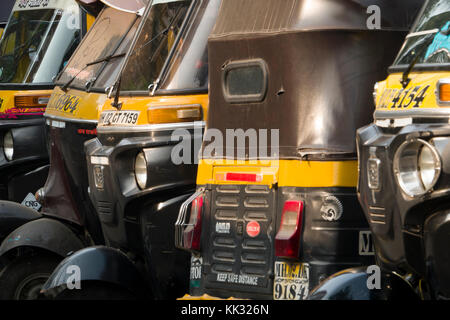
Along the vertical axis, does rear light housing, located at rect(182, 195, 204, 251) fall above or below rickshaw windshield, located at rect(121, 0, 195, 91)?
below

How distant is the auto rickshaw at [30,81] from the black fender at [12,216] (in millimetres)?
1069

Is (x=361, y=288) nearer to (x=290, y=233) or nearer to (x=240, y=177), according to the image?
(x=290, y=233)

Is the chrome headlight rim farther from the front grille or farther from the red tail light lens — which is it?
the front grille

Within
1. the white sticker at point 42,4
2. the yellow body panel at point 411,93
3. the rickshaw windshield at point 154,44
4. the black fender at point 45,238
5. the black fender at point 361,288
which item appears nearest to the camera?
the yellow body panel at point 411,93

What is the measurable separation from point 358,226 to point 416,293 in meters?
0.89

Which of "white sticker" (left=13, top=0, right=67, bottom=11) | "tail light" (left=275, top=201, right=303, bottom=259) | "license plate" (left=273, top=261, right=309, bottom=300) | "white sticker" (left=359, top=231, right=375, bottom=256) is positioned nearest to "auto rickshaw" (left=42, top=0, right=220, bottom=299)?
"license plate" (left=273, top=261, right=309, bottom=300)

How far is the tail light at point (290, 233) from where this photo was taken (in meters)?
5.53

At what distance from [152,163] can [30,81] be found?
4023 millimetres

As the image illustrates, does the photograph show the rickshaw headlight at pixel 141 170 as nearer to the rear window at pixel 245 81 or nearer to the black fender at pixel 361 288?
the rear window at pixel 245 81

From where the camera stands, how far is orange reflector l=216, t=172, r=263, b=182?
19.2 feet

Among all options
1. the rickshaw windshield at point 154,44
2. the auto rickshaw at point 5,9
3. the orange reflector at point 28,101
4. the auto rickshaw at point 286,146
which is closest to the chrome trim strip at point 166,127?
the rickshaw windshield at point 154,44

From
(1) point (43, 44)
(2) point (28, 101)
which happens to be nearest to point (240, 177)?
(2) point (28, 101)

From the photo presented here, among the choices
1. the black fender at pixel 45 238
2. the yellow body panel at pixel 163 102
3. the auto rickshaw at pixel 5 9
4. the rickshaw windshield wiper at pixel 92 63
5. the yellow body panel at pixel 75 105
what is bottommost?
the black fender at pixel 45 238

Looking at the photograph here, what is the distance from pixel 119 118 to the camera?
23.3ft
